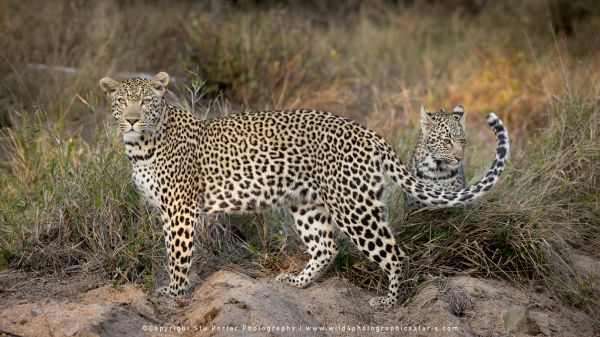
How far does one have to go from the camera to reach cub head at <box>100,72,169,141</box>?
271 inches

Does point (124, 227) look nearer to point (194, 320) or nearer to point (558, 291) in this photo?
point (194, 320)

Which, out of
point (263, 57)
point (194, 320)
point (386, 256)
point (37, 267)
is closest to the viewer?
point (194, 320)

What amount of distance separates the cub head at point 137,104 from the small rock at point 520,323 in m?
3.17

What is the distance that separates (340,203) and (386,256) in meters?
0.55

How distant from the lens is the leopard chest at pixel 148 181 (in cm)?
709

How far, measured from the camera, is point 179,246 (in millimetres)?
7051

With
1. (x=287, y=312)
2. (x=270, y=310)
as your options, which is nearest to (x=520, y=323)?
(x=287, y=312)

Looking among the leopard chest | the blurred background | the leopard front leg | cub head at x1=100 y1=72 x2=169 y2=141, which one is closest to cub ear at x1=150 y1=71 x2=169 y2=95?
cub head at x1=100 y1=72 x2=169 y2=141

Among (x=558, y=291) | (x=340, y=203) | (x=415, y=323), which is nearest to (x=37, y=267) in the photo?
(x=340, y=203)

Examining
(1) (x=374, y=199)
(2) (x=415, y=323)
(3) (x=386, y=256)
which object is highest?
(1) (x=374, y=199)

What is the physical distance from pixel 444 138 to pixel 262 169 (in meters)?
1.58

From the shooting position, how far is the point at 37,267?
743cm

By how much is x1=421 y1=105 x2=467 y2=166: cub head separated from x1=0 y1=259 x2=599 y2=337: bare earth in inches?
40.2

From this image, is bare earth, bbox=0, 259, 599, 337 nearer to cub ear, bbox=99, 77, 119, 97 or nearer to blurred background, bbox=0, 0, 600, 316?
blurred background, bbox=0, 0, 600, 316
